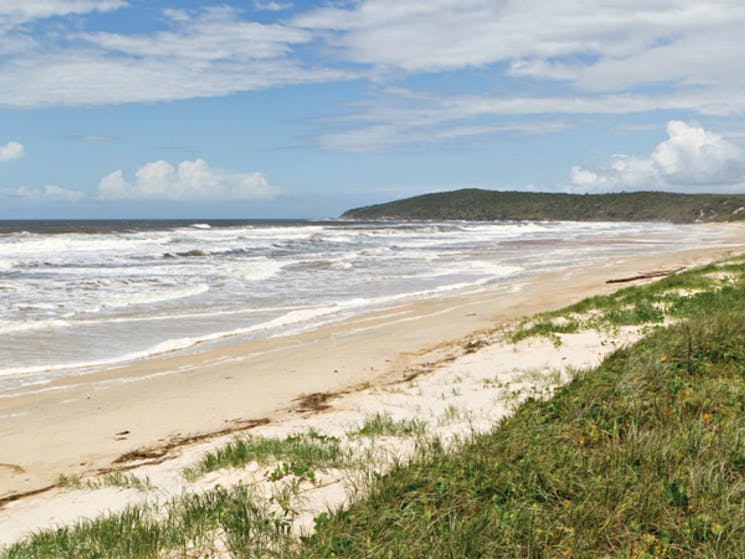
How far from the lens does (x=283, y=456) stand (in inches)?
207

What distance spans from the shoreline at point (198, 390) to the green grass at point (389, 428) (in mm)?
1833

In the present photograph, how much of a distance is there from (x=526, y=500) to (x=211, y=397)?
19.2 ft

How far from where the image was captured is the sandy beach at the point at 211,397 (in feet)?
20.8

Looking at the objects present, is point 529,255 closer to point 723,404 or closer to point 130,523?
point 723,404

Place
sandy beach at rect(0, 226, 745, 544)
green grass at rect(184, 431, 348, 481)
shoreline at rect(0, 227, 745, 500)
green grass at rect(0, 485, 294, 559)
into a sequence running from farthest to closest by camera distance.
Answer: shoreline at rect(0, 227, 745, 500) < sandy beach at rect(0, 226, 745, 544) < green grass at rect(184, 431, 348, 481) < green grass at rect(0, 485, 294, 559)

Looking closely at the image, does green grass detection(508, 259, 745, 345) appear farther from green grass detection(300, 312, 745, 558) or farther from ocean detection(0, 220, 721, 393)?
ocean detection(0, 220, 721, 393)

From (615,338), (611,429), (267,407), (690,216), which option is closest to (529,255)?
(615,338)

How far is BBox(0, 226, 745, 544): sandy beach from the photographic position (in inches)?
250

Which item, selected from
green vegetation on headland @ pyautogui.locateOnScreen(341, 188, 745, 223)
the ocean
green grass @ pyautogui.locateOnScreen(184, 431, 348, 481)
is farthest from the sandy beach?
green vegetation on headland @ pyautogui.locateOnScreen(341, 188, 745, 223)

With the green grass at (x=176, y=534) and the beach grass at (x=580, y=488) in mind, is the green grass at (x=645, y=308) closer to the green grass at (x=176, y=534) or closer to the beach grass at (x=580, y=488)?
the beach grass at (x=580, y=488)

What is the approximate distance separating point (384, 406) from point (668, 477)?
3779mm

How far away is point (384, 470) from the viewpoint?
484 centimetres

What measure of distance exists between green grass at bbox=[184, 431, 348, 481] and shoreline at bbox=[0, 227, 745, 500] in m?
1.14

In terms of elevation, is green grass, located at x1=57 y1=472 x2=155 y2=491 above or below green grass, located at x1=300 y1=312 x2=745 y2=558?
below
